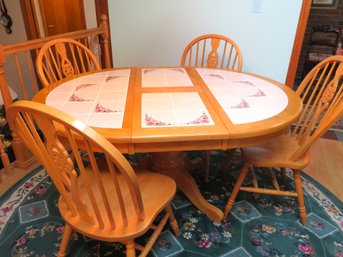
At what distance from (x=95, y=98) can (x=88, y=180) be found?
565 millimetres

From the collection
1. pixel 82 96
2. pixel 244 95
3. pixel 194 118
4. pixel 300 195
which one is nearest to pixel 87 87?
pixel 82 96

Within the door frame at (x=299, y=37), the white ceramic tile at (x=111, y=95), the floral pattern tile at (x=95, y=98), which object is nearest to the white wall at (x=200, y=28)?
the door frame at (x=299, y=37)

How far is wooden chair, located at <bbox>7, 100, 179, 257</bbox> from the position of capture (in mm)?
794

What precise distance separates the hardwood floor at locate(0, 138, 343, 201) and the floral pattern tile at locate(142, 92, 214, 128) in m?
1.29

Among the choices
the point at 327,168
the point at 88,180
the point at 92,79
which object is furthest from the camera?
the point at 327,168

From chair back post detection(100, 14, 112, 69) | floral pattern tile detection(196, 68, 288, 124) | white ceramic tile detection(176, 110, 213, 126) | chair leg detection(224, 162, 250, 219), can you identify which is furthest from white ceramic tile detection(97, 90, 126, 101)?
chair back post detection(100, 14, 112, 69)

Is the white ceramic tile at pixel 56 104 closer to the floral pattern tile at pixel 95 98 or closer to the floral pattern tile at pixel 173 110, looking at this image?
the floral pattern tile at pixel 95 98

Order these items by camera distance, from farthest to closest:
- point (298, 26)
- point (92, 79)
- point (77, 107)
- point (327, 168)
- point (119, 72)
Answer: point (298, 26) → point (327, 168) → point (119, 72) → point (92, 79) → point (77, 107)

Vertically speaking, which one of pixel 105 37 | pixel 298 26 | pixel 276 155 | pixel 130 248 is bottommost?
pixel 130 248

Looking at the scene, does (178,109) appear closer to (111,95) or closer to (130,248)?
(111,95)

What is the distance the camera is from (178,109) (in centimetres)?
128

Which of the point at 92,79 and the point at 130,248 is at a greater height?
the point at 92,79

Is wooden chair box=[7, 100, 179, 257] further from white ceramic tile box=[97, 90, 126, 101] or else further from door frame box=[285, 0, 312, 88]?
door frame box=[285, 0, 312, 88]

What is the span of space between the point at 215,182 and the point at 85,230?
3.80 ft
